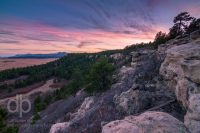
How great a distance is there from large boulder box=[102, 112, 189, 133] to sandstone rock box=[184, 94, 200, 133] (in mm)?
392

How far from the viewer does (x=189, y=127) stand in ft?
42.3

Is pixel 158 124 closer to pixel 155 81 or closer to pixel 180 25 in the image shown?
pixel 155 81

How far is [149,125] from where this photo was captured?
40.5ft

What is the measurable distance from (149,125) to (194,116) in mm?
2541

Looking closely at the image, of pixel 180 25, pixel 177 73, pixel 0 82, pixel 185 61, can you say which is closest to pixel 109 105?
pixel 177 73

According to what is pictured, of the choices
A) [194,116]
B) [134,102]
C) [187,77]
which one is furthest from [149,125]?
[134,102]

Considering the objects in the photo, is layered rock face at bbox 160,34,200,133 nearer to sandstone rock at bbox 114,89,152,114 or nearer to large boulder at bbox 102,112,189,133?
large boulder at bbox 102,112,189,133

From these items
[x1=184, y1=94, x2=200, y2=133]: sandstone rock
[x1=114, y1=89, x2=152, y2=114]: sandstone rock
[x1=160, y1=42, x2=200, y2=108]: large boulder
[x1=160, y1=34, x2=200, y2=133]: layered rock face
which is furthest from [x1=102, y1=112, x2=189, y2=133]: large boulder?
[x1=114, y1=89, x2=152, y2=114]: sandstone rock

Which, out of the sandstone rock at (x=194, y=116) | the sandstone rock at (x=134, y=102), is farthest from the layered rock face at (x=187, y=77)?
the sandstone rock at (x=134, y=102)

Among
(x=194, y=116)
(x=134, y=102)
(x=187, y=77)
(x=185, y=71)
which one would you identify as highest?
(x=185, y=71)

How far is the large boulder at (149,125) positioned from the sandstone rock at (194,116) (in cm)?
39

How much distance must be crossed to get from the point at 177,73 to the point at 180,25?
38582 millimetres

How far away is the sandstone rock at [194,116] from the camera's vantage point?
12.6 metres

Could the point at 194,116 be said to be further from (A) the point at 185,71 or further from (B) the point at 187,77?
(A) the point at 185,71
